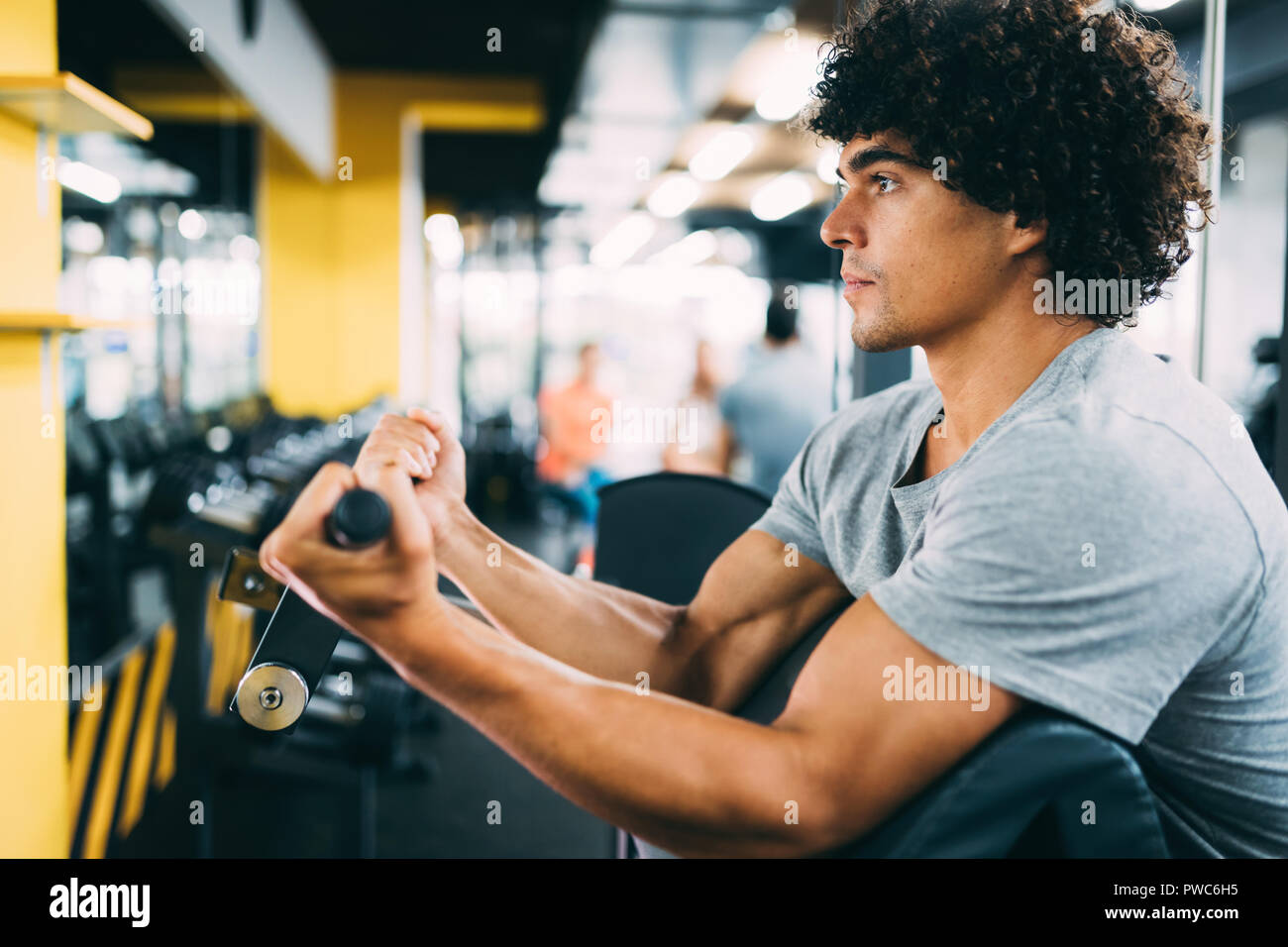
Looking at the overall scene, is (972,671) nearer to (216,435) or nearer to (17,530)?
(17,530)

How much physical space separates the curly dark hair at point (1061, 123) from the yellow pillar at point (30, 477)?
1.67 metres

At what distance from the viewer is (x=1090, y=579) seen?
75 centimetres

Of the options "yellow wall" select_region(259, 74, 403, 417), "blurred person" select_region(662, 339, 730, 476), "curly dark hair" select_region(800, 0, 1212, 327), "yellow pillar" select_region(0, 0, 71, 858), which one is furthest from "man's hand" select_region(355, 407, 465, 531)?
"yellow wall" select_region(259, 74, 403, 417)

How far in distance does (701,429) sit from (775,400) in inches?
41.5

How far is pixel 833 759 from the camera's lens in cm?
77

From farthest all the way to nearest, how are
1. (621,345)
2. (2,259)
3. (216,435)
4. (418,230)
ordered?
(621,345), (418,230), (216,435), (2,259)

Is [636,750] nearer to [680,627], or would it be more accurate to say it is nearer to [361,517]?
[361,517]

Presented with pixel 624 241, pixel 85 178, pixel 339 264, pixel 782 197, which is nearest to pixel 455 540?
pixel 85 178

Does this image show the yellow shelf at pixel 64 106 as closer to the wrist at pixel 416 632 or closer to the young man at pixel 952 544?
the young man at pixel 952 544

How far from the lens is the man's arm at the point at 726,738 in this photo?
76 cm

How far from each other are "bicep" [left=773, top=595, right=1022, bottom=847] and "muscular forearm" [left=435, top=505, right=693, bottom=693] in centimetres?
47
